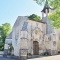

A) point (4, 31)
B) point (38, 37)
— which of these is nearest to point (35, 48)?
point (38, 37)

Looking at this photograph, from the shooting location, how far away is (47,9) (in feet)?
127

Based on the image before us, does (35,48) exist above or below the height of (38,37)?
below

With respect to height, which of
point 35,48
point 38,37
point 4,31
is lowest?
point 35,48

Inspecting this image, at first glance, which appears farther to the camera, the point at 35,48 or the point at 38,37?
the point at 38,37

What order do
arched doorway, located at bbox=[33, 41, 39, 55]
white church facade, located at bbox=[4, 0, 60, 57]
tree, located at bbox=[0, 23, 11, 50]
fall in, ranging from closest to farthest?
white church facade, located at bbox=[4, 0, 60, 57]
arched doorway, located at bbox=[33, 41, 39, 55]
tree, located at bbox=[0, 23, 11, 50]

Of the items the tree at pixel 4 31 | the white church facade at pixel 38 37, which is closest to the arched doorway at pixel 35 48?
the white church facade at pixel 38 37

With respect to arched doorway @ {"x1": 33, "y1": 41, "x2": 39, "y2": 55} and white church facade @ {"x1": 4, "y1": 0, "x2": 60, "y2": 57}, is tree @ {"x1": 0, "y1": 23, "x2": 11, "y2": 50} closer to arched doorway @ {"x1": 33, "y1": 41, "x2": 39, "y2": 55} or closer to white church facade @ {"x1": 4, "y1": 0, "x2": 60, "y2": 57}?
white church facade @ {"x1": 4, "y1": 0, "x2": 60, "y2": 57}

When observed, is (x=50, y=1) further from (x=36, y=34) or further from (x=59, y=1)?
(x=36, y=34)

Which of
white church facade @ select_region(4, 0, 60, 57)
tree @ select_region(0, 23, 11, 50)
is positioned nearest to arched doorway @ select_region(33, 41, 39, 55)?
white church facade @ select_region(4, 0, 60, 57)

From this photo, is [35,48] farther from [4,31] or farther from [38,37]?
[4,31]

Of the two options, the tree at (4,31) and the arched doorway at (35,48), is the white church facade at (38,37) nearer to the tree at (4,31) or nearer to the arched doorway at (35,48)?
the arched doorway at (35,48)

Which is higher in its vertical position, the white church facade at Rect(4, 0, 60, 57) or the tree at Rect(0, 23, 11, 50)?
the tree at Rect(0, 23, 11, 50)

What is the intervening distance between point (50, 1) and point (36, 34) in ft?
50.9

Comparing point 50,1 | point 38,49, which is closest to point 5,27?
point 38,49
